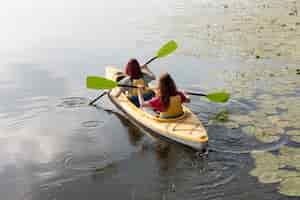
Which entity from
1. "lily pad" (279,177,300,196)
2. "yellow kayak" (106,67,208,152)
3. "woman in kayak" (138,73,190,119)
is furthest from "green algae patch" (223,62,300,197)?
"woman in kayak" (138,73,190,119)

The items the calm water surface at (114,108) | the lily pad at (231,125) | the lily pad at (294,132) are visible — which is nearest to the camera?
the calm water surface at (114,108)

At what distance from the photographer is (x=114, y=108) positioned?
8.51m

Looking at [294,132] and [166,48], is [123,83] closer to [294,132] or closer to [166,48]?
[166,48]

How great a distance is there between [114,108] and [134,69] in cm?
113

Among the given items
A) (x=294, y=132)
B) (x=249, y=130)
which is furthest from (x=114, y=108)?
(x=294, y=132)

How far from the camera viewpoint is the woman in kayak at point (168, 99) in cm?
643

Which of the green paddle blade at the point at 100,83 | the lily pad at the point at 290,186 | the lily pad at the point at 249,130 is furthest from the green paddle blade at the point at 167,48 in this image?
the lily pad at the point at 290,186

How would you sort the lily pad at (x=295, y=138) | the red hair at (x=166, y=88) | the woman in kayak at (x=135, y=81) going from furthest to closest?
the woman in kayak at (x=135, y=81)
the red hair at (x=166, y=88)
the lily pad at (x=295, y=138)

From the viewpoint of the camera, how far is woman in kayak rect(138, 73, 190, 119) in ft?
21.1

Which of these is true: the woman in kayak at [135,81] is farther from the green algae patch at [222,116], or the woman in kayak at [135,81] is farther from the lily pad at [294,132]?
the lily pad at [294,132]

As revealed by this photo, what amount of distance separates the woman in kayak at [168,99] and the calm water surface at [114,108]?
0.54m

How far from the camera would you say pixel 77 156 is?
21.0ft

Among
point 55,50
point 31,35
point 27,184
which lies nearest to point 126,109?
point 27,184

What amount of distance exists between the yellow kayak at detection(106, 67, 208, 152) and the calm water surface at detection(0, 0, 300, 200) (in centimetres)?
16
